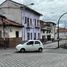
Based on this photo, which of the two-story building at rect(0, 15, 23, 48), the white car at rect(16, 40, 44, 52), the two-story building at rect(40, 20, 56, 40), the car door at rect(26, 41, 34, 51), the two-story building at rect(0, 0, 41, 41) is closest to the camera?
the white car at rect(16, 40, 44, 52)

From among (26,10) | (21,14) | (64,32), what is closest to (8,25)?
(21,14)

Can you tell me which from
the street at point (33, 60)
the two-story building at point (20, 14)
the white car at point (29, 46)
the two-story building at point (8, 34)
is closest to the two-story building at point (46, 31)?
the two-story building at point (20, 14)

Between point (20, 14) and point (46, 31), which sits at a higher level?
point (20, 14)

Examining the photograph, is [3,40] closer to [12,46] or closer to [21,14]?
[12,46]

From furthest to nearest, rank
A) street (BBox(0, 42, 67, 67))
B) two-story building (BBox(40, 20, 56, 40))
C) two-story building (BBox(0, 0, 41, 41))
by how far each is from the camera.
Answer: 1. two-story building (BBox(40, 20, 56, 40))
2. two-story building (BBox(0, 0, 41, 41))
3. street (BBox(0, 42, 67, 67))

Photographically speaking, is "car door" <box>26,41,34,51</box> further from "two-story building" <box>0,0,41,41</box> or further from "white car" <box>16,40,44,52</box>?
"two-story building" <box>0,0,41,41</box>

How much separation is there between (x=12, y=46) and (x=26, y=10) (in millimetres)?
11149

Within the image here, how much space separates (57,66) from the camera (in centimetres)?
1614

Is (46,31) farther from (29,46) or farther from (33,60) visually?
(33,60)

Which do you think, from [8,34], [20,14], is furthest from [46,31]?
[8,34]

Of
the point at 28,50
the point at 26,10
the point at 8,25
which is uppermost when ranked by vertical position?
the point at 26,10

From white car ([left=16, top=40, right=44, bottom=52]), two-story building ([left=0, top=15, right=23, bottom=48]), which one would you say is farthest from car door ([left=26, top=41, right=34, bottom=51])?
two-story building ([left=0, top=15, right=23, bottom=48])

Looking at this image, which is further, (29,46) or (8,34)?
(8,34)

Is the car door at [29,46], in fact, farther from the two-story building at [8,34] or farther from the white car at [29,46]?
the two-story building at [8,34]
